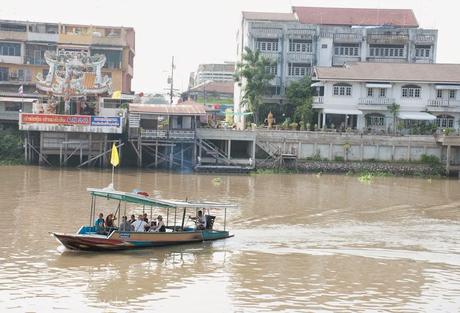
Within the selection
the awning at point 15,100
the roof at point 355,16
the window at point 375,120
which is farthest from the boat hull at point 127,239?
the roof at point 355,16

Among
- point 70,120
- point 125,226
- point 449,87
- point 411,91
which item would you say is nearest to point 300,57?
point 411,91

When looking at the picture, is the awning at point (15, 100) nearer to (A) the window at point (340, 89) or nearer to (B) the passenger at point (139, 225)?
(A) the window at point (340, 89)

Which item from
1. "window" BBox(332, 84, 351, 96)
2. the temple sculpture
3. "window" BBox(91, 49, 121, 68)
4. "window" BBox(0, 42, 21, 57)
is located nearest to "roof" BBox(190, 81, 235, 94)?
"window" BBox(91, 49, 121, 68)

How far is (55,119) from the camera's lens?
4591cm

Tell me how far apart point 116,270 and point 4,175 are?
23352mm

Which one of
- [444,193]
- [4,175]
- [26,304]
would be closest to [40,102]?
[4,175]

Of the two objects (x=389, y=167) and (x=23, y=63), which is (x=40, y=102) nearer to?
(x=23, y=63)

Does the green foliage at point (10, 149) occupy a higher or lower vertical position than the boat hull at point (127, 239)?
higher

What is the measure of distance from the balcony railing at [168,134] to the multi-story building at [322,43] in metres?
12.5

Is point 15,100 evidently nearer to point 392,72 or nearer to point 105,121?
point 105,121

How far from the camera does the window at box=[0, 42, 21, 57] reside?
60000 millimetres

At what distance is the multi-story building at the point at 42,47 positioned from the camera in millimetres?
59906

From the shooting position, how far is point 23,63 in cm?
6012

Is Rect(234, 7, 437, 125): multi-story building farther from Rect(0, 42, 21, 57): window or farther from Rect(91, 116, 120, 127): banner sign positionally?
Rect(0, 42, 21, 57): window
